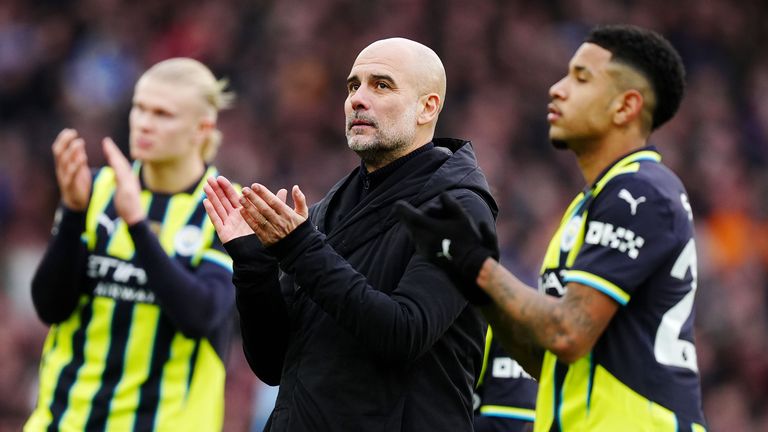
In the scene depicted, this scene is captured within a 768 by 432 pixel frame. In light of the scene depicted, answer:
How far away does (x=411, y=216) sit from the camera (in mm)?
3939

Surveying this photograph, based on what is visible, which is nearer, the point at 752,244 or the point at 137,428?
the point at 137,428

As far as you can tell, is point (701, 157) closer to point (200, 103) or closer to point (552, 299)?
point (200, 103)

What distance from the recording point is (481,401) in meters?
5.10

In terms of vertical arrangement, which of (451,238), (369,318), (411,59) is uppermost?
(411,59)

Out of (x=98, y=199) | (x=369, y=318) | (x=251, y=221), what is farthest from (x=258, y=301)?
(x=98, y=199)

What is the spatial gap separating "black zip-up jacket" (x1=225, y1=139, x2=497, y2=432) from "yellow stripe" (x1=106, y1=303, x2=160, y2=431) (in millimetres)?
1256

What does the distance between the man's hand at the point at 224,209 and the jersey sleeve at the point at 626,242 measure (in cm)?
112

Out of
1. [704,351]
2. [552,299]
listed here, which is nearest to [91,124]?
[704,351]

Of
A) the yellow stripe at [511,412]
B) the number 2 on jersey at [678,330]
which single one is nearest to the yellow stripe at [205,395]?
the yellow stripe at [511,412]

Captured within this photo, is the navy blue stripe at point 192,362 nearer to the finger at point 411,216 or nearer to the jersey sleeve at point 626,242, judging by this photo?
the finger at point 411,216

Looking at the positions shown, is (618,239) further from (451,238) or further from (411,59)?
(411,59)

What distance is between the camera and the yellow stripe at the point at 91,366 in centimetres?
561

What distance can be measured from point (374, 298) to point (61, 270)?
81.1 inches

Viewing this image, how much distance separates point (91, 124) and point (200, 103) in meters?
6.16
